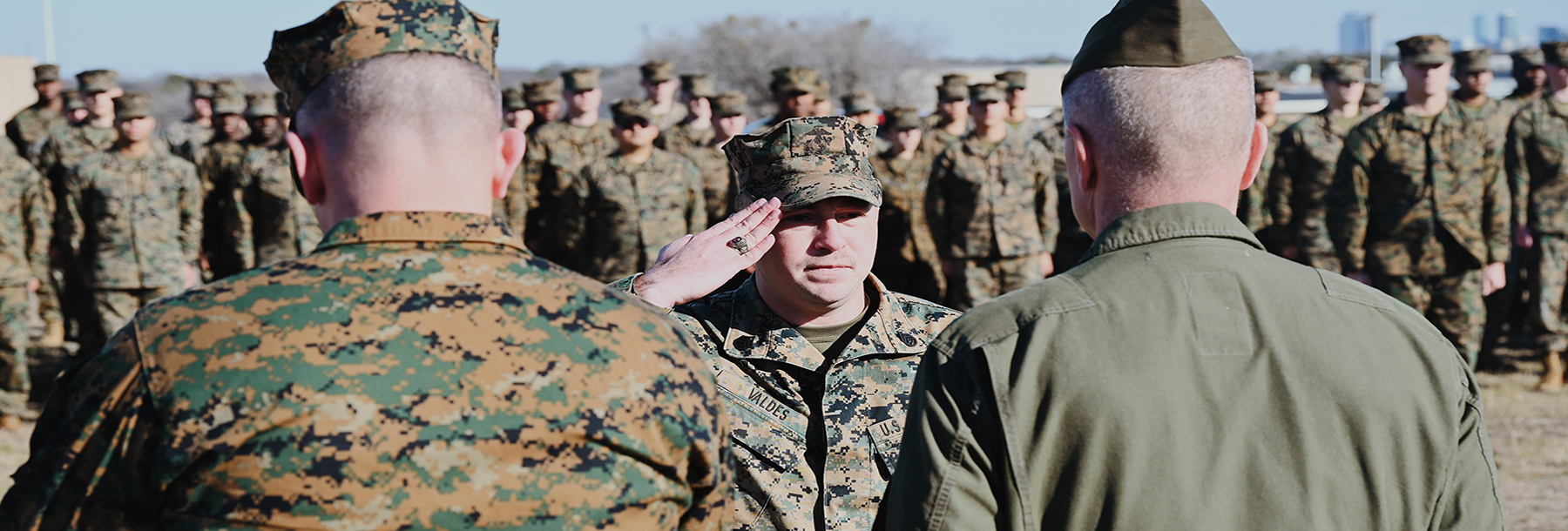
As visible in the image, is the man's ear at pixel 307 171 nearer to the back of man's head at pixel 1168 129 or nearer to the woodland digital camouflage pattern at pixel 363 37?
the woodland digital camouflage pattern at pixel 363 37

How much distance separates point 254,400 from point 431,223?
0.31m

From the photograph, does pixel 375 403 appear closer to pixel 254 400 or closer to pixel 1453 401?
pixel 254 400

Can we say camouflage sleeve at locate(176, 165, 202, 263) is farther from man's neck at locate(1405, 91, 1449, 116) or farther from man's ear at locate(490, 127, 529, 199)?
man's neck at locate(1405, 91, 1449, 116)

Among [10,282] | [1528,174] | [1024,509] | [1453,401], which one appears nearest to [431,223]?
[1024,509]

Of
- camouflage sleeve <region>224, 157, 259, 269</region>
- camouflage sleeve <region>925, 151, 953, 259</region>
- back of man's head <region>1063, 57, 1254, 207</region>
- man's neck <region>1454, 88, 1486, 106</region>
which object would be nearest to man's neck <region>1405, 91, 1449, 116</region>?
man's neck <region>1454, 88, 1486, 106</region>

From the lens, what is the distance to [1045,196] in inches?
358

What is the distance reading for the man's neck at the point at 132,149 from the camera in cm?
820

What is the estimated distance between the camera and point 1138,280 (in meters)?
1.82

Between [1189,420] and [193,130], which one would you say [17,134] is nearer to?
[193,130]

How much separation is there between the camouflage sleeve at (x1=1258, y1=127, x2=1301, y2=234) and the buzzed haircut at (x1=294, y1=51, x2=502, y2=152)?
838cm

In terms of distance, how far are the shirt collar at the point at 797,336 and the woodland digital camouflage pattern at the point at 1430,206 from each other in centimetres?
581

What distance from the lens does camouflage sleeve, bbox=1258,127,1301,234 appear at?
30.4 ft

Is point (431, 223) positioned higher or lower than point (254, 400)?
higher

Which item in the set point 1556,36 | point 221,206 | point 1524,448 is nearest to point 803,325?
point 1524,448
